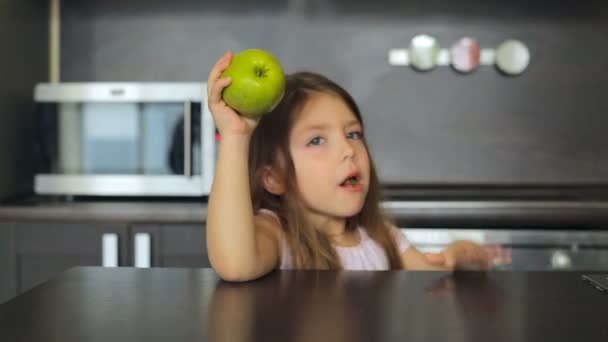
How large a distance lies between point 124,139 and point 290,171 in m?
1.13

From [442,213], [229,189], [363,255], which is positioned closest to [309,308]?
[229,189]

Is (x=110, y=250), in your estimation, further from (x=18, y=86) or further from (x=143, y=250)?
(x=18, y=86)

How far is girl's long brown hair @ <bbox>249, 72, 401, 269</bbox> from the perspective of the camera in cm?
113

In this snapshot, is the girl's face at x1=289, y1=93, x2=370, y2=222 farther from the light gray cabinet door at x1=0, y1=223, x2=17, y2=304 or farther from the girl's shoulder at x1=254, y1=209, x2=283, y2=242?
the light gray cabinet door at x1=0, y1=223, x2=17, y2=304

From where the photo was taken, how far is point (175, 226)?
1951 millimetres

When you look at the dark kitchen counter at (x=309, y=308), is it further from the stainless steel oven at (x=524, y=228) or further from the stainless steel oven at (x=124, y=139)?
the stainless steel oven at (x=124, y=139)

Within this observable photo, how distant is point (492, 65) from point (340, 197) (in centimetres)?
153

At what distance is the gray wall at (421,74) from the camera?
2469 millimetres

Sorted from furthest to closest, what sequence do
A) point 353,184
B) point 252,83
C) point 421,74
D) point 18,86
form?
point 421,74, point 18,86, point 353,184, point 252,83

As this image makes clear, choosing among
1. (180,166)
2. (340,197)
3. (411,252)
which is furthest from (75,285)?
(180,166)

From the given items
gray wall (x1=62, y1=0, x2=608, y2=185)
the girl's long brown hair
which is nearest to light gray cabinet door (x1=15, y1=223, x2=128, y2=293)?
gray wall (x1=62, y1=0, x2=608, y2=185)

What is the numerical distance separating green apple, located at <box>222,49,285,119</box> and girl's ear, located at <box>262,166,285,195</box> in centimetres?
32

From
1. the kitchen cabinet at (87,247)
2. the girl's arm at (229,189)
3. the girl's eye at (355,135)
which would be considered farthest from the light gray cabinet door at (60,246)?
the girl's arm at (229,189)

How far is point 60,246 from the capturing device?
1.98 metres
